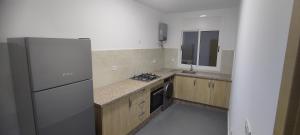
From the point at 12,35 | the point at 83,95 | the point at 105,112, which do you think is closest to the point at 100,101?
the point at 105,112

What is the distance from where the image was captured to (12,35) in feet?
5.28

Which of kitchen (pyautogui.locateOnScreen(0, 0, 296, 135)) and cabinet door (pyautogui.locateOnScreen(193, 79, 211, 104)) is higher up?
kitchen (pyautogui.locateOnScreen(0, 0, 296, 135))

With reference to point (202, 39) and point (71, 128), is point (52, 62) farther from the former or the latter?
point (202, 39)

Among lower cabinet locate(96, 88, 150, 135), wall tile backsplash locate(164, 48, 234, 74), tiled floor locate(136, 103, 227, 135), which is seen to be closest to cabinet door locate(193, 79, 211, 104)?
tiled floor locate(136, 103, 227, 135)

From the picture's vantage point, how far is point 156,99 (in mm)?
3482

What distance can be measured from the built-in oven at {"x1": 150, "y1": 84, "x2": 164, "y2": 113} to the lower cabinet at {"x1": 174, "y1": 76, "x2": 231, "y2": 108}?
73 centimetres

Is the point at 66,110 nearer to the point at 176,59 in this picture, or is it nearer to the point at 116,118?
the point at 116,118

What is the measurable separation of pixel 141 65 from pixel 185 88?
133 cm

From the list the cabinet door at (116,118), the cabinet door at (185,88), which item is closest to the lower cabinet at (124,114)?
the cabinet door at (116,118)

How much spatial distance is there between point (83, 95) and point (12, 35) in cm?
94

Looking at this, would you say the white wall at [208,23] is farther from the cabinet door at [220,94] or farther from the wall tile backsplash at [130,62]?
the cabinet door at [220,94]

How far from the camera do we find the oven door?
3351 millimetres

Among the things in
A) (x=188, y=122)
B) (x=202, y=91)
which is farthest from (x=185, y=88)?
(x=188, y=122)

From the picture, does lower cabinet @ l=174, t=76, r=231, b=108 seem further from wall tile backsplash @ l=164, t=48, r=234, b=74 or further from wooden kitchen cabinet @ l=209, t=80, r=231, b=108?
wall tile backsplash @ l=164, t=48, r=234, b=74
